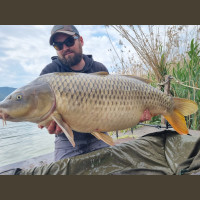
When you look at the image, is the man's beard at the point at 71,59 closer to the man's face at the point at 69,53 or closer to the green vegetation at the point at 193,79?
the man's face at the point at 69,53

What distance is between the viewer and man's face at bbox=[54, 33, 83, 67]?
1583 mm

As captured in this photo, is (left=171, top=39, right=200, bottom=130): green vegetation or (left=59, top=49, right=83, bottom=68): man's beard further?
(left=171, top=39, right=200, bottom=130): green vegetation

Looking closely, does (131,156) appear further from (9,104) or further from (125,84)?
(9,104)

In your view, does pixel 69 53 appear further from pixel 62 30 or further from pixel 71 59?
pixel 62 30

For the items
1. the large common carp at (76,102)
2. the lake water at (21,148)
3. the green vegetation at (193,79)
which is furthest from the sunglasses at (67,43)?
the lake water at (21,148)

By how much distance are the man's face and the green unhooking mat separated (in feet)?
2.59

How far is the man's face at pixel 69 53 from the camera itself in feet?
5.19

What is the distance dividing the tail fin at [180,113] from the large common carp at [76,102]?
34 cm

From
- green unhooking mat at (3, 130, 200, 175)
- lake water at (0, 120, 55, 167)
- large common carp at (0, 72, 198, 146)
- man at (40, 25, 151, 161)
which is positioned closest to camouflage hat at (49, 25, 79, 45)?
man at (40, 25, 151, 161)

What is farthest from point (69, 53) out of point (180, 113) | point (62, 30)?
point (180, 113)

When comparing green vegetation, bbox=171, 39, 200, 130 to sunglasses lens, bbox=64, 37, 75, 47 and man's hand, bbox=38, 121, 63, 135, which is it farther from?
man's hand, bbox=38, 121, 63, 135

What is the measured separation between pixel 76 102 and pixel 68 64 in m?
0.71

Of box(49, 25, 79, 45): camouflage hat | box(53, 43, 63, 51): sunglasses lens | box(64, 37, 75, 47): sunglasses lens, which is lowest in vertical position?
box(53, 43, 63, 51): sunglasses lens

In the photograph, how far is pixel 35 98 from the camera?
108 cm
